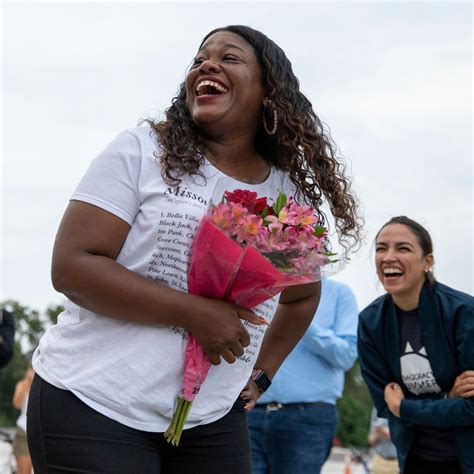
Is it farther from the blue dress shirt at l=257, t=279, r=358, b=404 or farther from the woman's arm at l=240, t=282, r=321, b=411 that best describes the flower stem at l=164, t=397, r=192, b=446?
the blue dress shirt at l=257, t=279, r=358, b=404

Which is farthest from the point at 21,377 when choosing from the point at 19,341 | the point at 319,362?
the point at 319,362

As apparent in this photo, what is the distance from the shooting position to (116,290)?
2.91m

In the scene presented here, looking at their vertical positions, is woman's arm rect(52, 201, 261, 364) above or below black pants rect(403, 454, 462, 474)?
above

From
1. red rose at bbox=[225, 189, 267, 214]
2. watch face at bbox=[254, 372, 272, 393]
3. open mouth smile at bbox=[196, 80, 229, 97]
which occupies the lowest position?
watch face at bbox=[254, 372, 272, 393]

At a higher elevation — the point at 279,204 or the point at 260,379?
the point at 279,204

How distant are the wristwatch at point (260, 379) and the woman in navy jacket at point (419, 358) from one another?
2031 mm

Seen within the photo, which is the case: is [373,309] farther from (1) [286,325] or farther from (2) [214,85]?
(2) [214,85]

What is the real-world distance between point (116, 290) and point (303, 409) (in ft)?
13.6

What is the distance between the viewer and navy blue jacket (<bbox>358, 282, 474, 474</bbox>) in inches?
212

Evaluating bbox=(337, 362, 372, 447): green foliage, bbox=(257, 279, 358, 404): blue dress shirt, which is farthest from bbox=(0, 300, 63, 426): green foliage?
bbox=(257, 279, 358, 404): blue dress shirt

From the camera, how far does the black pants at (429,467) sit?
5500 millimetres

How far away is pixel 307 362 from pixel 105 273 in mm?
4265

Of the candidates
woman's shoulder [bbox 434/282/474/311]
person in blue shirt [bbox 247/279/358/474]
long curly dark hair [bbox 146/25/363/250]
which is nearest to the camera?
long curly dark hair [bbox 146/25/363/250]

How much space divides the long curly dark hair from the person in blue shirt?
10.2ft
